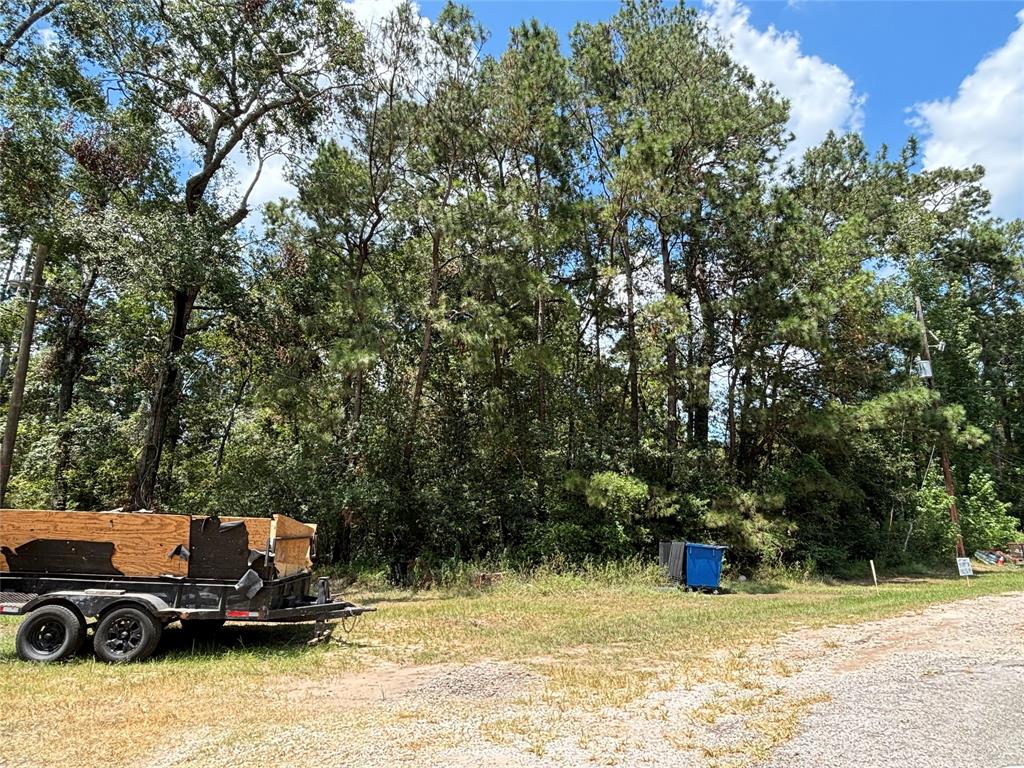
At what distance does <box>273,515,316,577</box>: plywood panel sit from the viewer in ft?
23.1

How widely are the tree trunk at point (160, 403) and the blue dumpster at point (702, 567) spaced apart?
42.1ft

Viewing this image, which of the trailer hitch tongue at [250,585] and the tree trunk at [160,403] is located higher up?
the tree trunk at [160,403]

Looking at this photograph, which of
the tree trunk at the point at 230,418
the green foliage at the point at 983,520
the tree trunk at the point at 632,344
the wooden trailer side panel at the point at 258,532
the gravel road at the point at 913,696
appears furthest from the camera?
the green foliage at the point at 983,520

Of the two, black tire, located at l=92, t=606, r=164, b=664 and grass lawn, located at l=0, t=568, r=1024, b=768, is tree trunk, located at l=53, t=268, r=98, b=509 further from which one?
black tire, located at l=92, t=606, r=164, b=664

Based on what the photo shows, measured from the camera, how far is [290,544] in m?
7.57

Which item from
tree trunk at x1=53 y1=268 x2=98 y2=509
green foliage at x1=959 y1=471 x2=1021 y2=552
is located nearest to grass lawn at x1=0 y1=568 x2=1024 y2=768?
tree trunk at x1=53 y1=268 x2=98 y2=509

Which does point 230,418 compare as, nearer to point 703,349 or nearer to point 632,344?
point 632,344

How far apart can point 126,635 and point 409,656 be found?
3.02 meters

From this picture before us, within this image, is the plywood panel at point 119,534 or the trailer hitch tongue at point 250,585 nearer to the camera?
the trailer hitch tongue at point 250,585

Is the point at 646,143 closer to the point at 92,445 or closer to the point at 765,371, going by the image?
the point at 765,371

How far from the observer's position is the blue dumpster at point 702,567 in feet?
45.7

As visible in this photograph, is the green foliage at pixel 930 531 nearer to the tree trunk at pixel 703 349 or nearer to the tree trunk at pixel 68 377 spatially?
the tree trunk at pixel 703 349

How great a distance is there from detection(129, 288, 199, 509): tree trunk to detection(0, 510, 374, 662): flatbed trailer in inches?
358

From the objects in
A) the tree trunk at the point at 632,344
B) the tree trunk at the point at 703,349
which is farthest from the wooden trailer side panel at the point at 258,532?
the tree trunk at the point at 703,349
